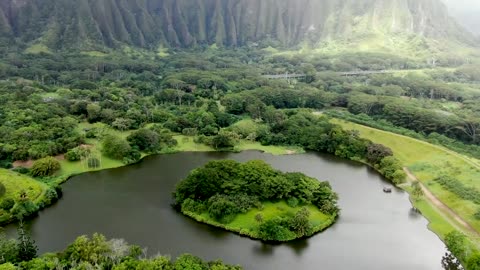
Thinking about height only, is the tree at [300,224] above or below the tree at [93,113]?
below

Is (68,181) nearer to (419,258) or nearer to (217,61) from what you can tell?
(419,258)

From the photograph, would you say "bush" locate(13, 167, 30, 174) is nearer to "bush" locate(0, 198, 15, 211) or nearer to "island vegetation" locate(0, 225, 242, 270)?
"bush" locate(0, 198, 15, 211)

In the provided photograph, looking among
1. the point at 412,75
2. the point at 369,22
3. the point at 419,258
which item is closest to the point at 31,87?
the point at 419,258

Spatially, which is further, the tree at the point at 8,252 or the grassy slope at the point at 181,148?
the grassy slope at the point at 181,148

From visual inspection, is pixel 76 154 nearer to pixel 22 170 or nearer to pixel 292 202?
pixel 22 170

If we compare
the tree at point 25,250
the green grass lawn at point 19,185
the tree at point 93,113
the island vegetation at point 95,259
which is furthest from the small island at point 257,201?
the tree at point 93,113

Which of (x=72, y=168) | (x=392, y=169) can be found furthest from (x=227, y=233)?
(x=392, y=169)

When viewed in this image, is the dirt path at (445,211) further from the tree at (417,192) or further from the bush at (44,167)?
the bush at (44,167)
